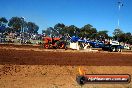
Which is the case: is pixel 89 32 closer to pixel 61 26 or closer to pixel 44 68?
pixel 61 26

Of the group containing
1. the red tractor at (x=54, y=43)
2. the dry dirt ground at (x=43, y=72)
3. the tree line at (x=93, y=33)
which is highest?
the tree line at (x=93, y=33)

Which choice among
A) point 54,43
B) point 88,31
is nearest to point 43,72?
point 54,43

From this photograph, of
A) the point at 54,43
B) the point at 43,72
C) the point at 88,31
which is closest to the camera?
the point at 43,72

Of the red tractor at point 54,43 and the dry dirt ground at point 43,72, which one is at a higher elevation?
the red tractor at point 54,43

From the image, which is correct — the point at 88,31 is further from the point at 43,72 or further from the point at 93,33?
the point at 43,72

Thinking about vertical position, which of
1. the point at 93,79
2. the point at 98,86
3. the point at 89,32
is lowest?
the point at 98,86

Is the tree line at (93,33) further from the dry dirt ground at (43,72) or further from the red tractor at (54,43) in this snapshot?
the dry dirt ground at (43,72)

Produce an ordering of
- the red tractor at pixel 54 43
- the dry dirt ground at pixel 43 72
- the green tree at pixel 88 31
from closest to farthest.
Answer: the dry dirt ground at pixel 43 72, the red tractor at pixel 54 43, the green tree at pixel 88 31

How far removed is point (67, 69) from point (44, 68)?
64.7 inches

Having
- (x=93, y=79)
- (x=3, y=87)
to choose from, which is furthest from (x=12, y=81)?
(x=93, y=79)

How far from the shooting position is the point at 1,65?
17.3m

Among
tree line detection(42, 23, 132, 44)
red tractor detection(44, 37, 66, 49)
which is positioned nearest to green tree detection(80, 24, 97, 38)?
tree line detection(42, 23, 132, 44)

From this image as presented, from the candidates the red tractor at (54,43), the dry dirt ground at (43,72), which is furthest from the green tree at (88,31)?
the dry dirt ground at (43,72)

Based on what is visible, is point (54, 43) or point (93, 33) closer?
point (54, 43)
